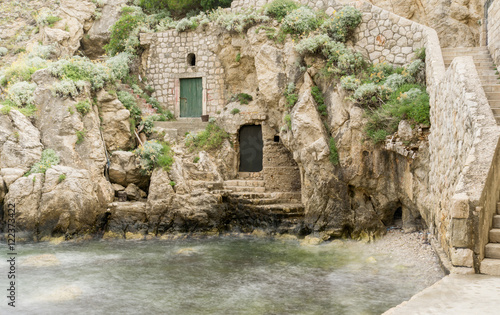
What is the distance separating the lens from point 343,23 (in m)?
14.4

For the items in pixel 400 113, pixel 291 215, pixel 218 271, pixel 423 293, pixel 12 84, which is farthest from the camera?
pixel 12 84

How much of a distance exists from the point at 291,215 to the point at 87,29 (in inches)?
583

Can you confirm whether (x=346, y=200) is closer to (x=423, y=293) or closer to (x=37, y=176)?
(x=423, y=293)

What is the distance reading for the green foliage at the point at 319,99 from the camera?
1419 centimetres

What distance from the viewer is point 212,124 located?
1816 cm

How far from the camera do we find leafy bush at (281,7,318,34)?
1498 centimetres

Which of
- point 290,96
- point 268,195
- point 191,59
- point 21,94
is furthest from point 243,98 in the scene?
point 21,94

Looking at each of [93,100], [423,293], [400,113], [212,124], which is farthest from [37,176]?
[423,293]

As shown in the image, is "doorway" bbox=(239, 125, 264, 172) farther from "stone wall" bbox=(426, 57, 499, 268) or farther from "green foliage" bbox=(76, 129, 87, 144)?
"stone wall" bbox=(426, 57, 499, 268)

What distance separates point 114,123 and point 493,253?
552 inches

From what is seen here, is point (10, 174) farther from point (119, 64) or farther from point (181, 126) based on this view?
point (119, 64)

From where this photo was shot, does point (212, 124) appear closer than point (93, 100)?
No

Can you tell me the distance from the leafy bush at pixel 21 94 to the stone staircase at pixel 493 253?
48.2 ft

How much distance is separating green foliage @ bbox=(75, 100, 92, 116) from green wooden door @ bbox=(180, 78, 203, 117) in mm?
5009
